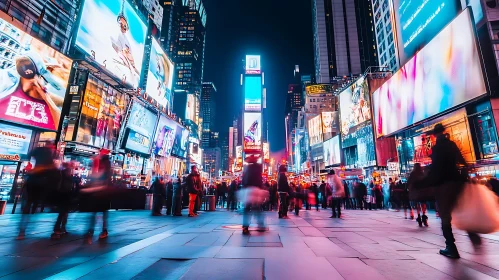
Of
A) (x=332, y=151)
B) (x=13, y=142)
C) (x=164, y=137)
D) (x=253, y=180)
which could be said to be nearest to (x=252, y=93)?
(x=332, y=151)

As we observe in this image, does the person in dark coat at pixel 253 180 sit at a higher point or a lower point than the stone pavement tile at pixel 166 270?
→ higher

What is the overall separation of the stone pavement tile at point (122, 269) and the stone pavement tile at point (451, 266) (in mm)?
3437

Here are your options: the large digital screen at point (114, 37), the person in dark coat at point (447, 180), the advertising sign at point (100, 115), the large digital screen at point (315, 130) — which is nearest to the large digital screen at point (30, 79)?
the large digital screen at point (114, 37)

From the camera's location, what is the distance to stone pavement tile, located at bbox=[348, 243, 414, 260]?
3.43 metres

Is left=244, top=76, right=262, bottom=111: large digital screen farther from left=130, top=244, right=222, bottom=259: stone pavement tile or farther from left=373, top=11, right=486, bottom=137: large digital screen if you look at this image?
left=130, top=244, right=222, bottom=259: stone pavement tile

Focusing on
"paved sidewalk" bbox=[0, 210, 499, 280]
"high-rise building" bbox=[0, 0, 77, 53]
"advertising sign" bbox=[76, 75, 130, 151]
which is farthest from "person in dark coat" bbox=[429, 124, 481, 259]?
"high-rise building" bbox=[0, 0, 77, 53]

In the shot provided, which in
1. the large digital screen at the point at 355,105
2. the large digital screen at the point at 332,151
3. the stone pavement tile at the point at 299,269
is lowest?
the stone pavement tile at the point at 299,269

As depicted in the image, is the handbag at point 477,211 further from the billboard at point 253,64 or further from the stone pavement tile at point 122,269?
the billboard at point 253,64

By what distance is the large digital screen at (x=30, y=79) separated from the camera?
16375 millimetres

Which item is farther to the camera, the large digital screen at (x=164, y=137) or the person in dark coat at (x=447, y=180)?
the large digital screen at (x=164, y=137)

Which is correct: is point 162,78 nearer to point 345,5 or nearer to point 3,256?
point 3,256

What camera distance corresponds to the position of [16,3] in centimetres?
2578

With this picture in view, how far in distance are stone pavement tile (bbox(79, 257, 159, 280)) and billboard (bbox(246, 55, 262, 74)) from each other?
60.4 m

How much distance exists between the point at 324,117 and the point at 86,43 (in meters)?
41.0
